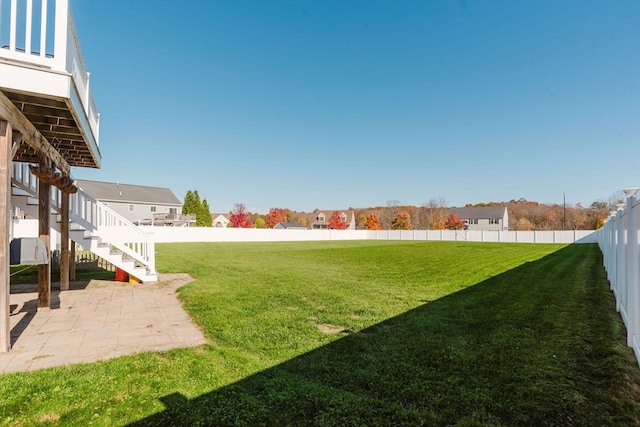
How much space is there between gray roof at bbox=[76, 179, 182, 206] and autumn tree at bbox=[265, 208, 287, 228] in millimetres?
24379

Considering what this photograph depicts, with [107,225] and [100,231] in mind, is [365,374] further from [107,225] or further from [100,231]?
[107,225]

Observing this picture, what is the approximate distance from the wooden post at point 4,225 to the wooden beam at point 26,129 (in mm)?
169

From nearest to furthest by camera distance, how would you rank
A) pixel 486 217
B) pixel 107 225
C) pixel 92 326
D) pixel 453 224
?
pixel 92 326, pixel 107 225, pixel 453 224, pixel 486 217

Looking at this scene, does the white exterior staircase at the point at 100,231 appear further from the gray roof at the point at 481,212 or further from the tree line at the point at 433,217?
the gray roof at the point at 481,212

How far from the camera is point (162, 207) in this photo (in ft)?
129

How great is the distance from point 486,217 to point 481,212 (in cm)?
161

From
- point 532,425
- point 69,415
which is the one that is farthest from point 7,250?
point 532,425

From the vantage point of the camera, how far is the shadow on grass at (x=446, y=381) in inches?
91.1

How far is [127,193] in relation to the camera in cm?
3691

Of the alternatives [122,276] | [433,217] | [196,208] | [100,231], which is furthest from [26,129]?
[433,217]

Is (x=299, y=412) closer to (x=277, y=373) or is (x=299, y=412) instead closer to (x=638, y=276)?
(x=277, y=373)

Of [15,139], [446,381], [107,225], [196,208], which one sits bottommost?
[446,381]

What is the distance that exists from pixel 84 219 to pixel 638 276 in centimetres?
1051

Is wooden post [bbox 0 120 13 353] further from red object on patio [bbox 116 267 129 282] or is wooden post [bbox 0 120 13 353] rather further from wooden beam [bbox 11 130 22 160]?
red object on patio [bbox 116 267 129 282]
